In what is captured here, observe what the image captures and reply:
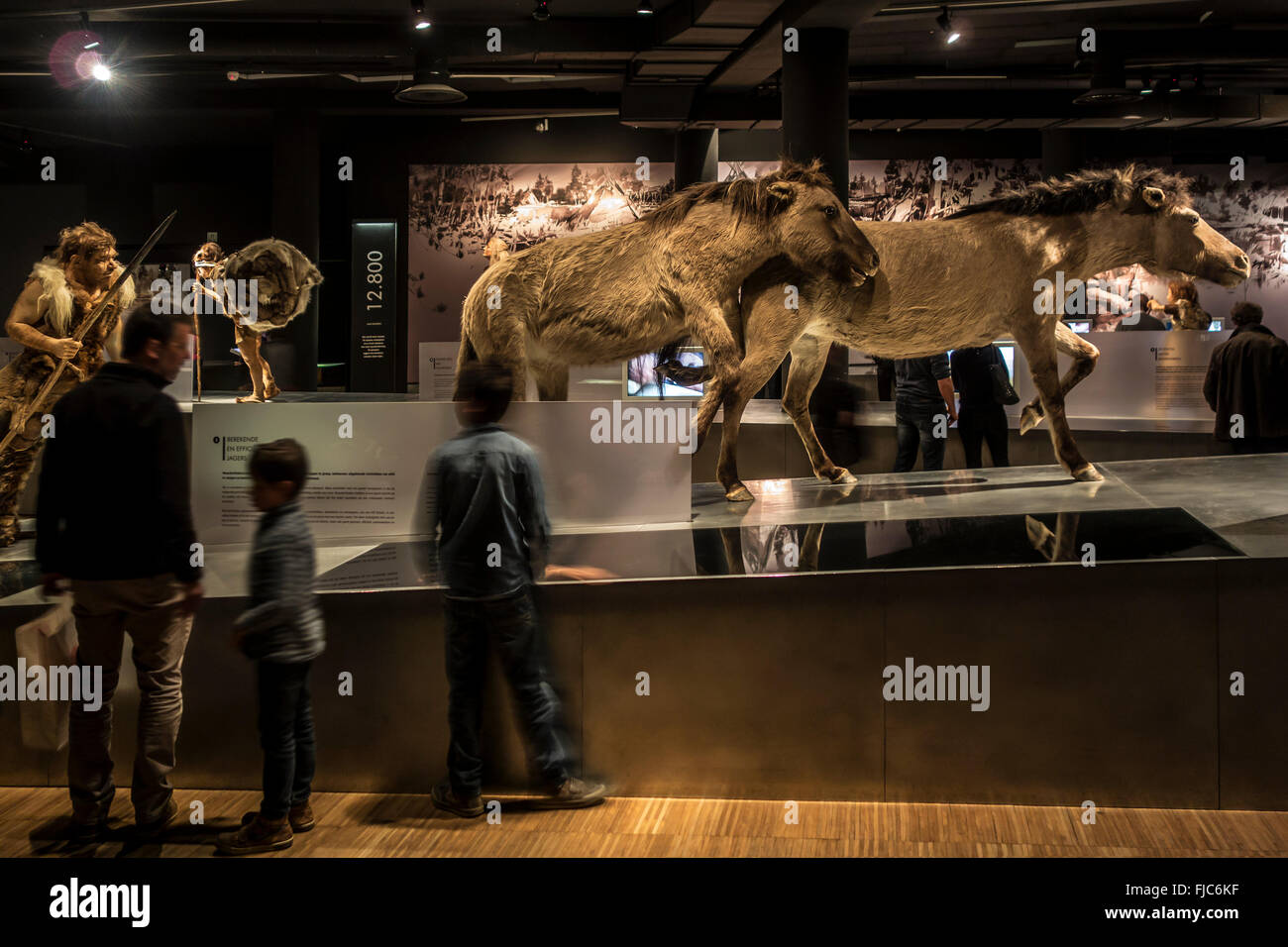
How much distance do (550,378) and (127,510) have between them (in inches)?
75.5

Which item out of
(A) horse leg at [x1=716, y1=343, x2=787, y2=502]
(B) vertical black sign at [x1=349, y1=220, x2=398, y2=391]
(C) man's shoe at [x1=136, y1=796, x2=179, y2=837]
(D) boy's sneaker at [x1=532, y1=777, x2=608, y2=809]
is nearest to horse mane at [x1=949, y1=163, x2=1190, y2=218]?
(A) horse leg at [x1=716, y1=343, x2=787, y2=502]

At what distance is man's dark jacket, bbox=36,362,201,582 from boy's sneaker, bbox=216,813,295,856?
28.1 inches

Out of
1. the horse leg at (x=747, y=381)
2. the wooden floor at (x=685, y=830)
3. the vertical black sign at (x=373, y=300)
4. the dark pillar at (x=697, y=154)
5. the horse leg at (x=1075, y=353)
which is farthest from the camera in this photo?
the vertical black sign at (x=373, y=300)

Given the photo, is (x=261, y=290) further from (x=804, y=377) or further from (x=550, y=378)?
(x=804, y=377)

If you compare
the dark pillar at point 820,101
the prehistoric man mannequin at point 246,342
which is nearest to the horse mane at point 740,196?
the dark pillar at point 820,101

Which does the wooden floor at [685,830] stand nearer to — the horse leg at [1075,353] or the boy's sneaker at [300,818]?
the boy's sneaker at [300,818]

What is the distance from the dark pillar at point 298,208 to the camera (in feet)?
38.1

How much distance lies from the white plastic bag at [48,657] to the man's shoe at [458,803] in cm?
119

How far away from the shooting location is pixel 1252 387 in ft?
22.4

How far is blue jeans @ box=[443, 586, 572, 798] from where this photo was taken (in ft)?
10.1

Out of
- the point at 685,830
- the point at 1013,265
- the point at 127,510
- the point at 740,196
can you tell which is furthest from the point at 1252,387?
the point at 127,510

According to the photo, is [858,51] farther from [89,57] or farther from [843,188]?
[89,57]

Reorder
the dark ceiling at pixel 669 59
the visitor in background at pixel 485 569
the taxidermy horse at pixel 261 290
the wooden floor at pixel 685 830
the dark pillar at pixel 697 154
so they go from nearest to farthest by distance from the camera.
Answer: the wooden floor at pixel 685 830, the visitor in background at pixel 485 569, the taxidermy horse at pixel 261 290, the dark ceiling at pixel 669 59, the dark pillar at pixel 697 154

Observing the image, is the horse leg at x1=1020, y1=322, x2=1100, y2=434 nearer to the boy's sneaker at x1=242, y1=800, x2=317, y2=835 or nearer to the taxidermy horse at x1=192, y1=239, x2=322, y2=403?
the boy's sneaker at x1=242, y1=800, x2=317, y2=835
